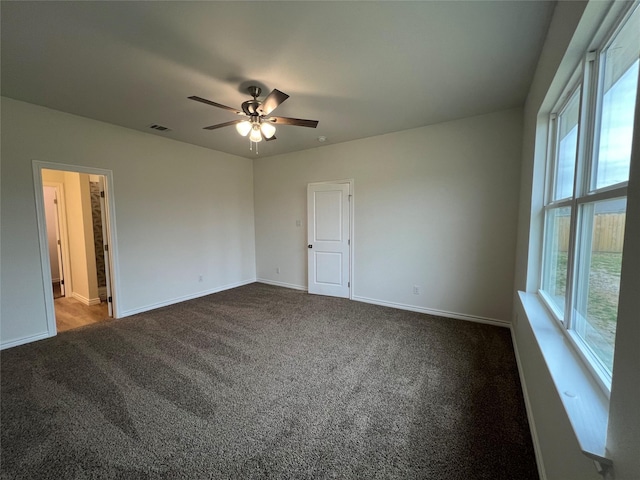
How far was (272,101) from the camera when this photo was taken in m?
2.30

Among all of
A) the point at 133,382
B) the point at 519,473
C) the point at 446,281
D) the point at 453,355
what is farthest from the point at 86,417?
the point at 446,281

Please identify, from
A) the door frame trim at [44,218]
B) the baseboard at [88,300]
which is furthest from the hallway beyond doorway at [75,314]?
the door frame trim at [44,218]

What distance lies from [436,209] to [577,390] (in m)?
2.82

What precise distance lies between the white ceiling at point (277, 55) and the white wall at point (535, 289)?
1.22 feet

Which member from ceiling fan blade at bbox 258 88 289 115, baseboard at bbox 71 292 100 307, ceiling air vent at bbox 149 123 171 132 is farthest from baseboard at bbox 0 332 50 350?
ceiling fan blade at bbox 258 88 289 115

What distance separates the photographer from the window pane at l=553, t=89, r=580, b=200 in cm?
169

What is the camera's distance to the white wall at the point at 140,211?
113 inches

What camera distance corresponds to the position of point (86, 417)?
1.85 metres

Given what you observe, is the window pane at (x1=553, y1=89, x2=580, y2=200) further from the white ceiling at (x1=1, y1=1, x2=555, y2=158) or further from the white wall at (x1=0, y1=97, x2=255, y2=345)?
the white wall at (x1=0, y1=97, x2=255, y2=345)

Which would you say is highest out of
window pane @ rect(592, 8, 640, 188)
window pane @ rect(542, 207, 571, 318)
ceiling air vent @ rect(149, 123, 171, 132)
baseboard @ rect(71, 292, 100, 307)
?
ceiling air vent @ rect(149, 123, 171, 132)

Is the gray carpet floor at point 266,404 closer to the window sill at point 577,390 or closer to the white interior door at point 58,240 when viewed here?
the window sill at point 577,390

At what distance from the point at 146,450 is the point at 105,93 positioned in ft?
10.6

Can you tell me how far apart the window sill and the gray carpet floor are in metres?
0.67

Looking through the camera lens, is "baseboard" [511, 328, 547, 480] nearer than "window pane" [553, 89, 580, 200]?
Yes
